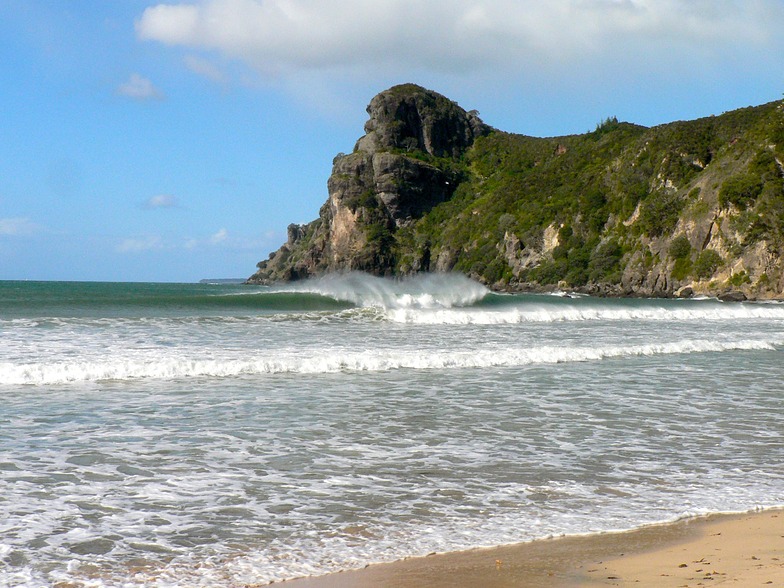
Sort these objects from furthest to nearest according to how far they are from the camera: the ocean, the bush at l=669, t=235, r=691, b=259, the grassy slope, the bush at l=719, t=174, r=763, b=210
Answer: the bush at l=669, t=235, r=691, b=259 < the grassy slope < the bush at l=719, t=174, r=763, b=210 < the ocean

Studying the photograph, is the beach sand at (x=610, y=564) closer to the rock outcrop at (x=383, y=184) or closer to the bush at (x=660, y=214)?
the bush at (x=660, y=214)

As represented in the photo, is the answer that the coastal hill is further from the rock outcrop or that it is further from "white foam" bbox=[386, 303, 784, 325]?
"white foam" bbox=[386, 303, 784, 325]

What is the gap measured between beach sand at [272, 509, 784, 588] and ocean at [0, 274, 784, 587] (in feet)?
0.72

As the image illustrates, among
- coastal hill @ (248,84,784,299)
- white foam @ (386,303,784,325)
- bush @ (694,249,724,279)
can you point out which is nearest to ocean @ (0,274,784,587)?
white foam @ (386,303,784,325)

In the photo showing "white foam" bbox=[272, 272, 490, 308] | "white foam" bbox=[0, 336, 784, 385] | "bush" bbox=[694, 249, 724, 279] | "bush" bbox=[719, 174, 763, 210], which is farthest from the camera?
"bush" bbox=[694, 249, 724, 279]

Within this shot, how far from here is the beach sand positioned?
16.0 ft

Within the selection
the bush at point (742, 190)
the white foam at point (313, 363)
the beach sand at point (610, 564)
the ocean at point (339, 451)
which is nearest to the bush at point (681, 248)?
the bush at point (742, 190)

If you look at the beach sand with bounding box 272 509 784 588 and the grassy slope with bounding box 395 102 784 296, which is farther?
the grassy slope with bounding box 395 102 784 296

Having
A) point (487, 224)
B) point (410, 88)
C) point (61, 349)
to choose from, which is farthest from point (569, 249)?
point (61, 349)

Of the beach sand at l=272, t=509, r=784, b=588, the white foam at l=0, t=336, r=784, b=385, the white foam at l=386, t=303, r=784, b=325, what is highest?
the white foam at l=386, t=303, r=784, b=325

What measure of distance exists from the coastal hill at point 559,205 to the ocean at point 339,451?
198 feet

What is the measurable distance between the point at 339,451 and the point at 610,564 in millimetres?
4032

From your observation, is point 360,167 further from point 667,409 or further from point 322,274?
point 667,409

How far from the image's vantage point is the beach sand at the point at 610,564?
16.0 feet
